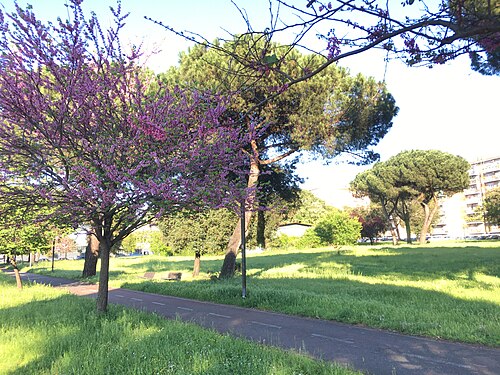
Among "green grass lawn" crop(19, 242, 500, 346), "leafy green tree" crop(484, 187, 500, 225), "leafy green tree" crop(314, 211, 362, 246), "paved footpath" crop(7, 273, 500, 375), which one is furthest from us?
"leafy green tree" crop(484, 187, 500, 225)

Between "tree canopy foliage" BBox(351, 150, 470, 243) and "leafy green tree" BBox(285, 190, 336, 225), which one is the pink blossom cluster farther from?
"leafy green tree" BBox(285, 190, 336, 225)

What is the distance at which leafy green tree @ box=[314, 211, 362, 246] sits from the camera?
47.2 meters

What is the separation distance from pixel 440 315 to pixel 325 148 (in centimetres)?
976

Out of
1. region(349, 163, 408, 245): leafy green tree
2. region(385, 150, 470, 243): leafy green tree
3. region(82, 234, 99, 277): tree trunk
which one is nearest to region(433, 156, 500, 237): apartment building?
region(349, 163, 408, 245): leafy green tree

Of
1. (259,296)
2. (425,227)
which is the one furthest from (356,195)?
(259,296)

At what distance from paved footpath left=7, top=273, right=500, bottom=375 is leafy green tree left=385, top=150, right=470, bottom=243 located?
4024cm

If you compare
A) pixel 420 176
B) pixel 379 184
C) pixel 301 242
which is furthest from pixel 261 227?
pixel 379 184

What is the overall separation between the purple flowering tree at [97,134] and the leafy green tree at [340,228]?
42183 mm

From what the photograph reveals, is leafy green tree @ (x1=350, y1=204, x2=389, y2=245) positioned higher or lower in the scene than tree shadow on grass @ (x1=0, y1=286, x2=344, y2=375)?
higher

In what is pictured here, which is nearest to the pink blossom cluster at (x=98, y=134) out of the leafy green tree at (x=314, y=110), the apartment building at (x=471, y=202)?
the leafy green tree at (x=314, y=110)

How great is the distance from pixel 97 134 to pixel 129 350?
3.87 meters

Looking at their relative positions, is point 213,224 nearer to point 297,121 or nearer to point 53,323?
point 297,121

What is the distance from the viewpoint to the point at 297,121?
49.0 feet

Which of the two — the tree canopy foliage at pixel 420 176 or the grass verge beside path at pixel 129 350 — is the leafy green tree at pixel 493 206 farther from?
the grass verge beside path at pixel 129 350
